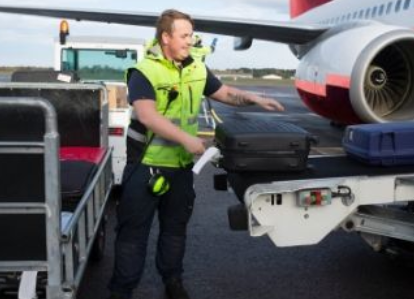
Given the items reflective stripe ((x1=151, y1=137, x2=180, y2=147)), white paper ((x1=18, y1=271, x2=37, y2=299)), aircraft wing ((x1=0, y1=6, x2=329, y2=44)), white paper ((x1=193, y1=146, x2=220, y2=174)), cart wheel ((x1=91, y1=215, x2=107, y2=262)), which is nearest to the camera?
white paper ((x1=18, y1=271, x2=37, y2=299))

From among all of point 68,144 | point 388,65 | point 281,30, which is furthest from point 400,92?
point 68,144

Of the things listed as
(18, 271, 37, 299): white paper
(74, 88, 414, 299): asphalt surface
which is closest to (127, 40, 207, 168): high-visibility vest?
(74, 88, 414, 299): asphalt surface

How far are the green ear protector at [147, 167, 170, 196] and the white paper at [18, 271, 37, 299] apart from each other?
1308 mm

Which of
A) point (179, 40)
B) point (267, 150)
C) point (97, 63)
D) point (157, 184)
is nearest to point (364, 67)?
point (97, 63)

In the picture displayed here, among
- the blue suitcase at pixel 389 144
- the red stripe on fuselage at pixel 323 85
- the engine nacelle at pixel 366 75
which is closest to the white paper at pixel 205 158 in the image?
the blue suitcase at pixel 389 144

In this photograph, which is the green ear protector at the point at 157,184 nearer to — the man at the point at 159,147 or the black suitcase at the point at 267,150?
the man at the point at 159,147

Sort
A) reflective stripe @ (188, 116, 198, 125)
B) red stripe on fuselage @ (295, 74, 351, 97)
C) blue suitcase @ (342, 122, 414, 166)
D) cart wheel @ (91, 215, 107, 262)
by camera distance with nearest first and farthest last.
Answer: blue suitcase @ (342, 122, 414, 166)
reflective stripe @ (188, 116, 198, 125)
cart wheel @ (91, 215, 107, 262)
red stripe on fuselage @ (295, 74, 351, 97)

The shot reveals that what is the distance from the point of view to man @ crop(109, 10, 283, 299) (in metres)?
3.95

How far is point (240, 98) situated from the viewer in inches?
177

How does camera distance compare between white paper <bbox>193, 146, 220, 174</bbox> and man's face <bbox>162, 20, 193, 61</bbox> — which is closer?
white paper <bbox>193, 146, 220, 174</bbox>

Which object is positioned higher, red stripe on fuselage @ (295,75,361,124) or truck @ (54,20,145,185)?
truck @ (54,20,145,185)

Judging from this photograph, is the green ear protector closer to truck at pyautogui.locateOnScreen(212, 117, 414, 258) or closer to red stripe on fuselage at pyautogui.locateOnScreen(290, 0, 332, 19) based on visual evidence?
truck at pyautogui.locateOnScreen(212, 117, 414, 258)

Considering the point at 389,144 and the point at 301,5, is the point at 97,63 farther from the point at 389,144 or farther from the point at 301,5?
the point at 301,5

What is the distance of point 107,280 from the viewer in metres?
4.86
